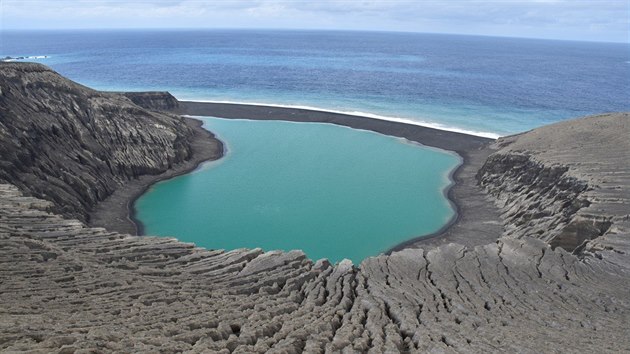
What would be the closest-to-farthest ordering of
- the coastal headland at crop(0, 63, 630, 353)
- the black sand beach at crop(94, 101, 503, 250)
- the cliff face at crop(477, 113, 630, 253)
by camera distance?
the coastal headland at crop(0, 63, 630, 353) → the cliff face at crop(477, 113, 630, 253) → the black sand beach at crop(94, 101, 503, 250)

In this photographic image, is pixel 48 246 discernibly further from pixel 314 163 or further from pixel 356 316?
pixel 314 163

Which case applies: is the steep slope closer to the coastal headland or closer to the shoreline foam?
the coastal headland

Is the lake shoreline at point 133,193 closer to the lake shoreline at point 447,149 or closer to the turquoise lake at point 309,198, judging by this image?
the turquoise lake at point 309,198

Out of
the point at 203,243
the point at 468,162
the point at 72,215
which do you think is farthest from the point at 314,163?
the point at 72,215

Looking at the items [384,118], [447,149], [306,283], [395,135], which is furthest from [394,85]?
[306,283]

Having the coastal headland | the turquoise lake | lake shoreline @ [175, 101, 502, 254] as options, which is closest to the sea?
the turquoise lake

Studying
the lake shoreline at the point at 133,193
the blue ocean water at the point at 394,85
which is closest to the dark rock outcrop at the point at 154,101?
the blue ocean water at the point at 394,85

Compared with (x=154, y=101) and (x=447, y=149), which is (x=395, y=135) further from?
(x=154, y=101)
